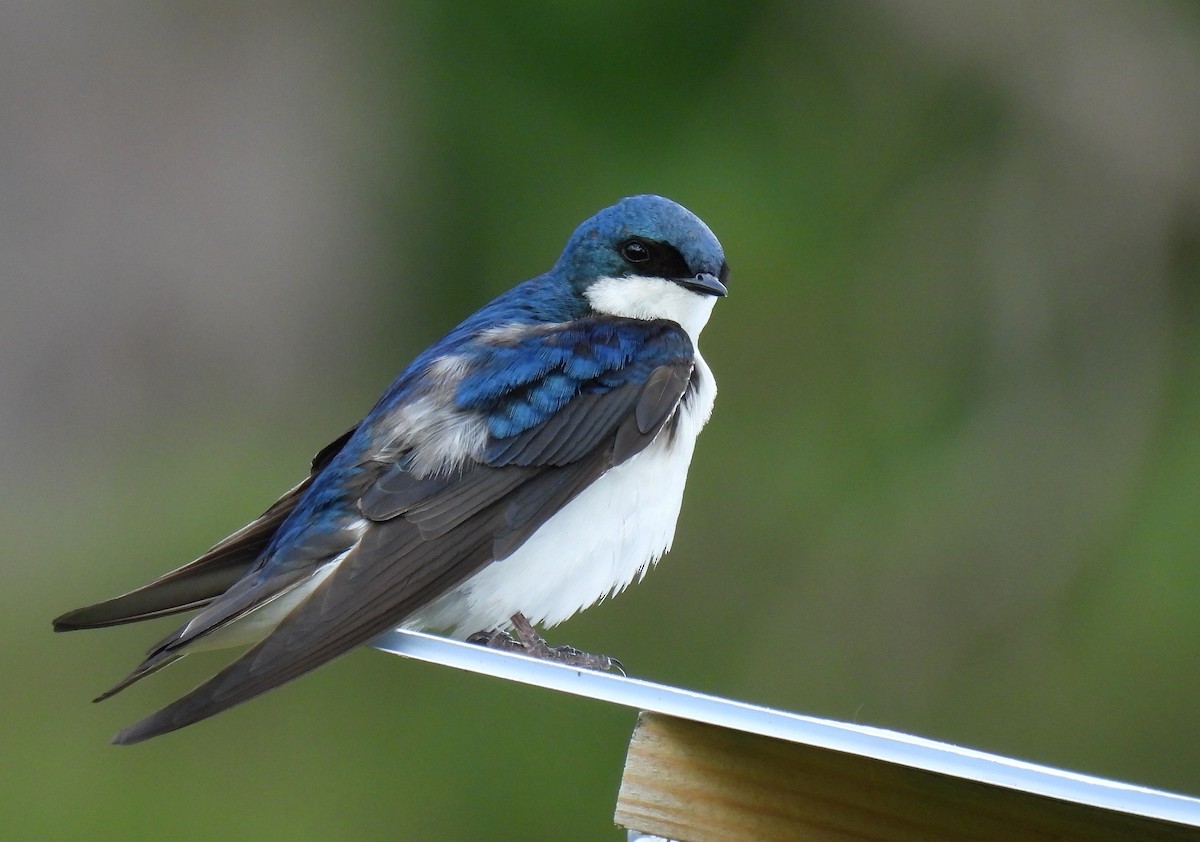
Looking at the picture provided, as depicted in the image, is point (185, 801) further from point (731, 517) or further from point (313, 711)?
point (731, 517)

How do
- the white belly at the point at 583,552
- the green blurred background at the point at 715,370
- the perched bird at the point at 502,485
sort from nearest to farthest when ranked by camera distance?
1. the perched bird at the point at 502,485
2. the white belly at the point at 583,552
3. the green blurred background at the point at 715,370

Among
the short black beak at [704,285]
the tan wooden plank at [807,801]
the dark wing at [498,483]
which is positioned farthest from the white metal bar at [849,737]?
the short black beak at [704,285]

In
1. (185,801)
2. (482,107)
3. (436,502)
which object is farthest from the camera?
(482,107)

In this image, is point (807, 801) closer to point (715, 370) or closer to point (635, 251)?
point (635, 251)

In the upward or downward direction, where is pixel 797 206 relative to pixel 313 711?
upward

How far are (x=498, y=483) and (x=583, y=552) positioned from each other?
0.14m

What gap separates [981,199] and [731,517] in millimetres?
926

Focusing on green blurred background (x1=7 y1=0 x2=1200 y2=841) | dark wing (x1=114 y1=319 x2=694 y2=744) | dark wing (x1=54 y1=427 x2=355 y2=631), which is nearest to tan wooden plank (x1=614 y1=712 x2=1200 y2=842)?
dark wing (x1=114 y1=319 x2=694 y2=744)

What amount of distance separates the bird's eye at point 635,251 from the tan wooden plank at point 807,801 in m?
0.84

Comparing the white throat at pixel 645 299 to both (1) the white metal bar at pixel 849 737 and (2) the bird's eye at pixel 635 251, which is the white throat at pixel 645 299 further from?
(1) the white metal bar at pixel 849 737

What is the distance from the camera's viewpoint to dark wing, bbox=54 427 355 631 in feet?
5.32

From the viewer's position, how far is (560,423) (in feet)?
5.65

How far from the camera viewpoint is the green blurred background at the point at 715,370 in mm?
3217

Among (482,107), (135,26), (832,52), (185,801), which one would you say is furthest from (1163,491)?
(135,26)
